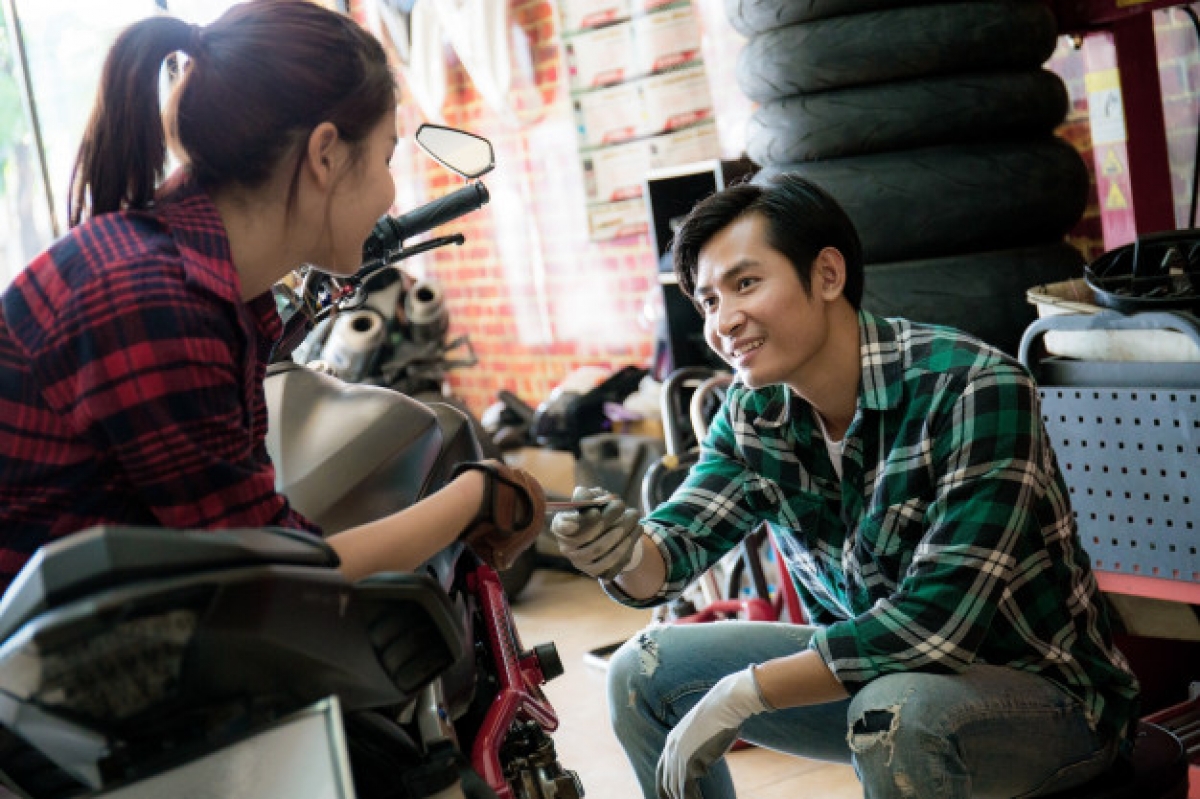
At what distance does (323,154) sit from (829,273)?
75cm

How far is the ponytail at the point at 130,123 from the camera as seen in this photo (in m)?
1.31

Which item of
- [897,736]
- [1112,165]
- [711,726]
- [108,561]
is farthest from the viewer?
[1112,165]

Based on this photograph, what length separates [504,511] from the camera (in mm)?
1412

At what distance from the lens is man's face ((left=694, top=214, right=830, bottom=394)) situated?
178cm

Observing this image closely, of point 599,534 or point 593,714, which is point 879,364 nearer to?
point 599,534

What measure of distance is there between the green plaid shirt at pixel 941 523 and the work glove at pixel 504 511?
1.27 ft

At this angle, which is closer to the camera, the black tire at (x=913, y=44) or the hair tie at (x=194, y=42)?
the hair tie at (x=194, y=42)

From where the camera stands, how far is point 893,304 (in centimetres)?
271

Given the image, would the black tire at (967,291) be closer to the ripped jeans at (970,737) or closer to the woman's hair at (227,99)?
the ripped jeans at (970,737)

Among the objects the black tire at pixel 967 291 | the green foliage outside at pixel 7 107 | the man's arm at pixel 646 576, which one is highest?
the green foliage outside at pixel 7 107

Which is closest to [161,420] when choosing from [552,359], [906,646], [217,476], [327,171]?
[217,476]

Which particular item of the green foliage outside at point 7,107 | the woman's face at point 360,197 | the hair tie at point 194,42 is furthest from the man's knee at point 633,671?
the green foliage outside at point 7,107

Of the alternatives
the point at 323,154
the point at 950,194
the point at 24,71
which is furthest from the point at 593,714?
the point at 24,71

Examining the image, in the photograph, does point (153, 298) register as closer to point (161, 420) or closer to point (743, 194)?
point (161, 420)
